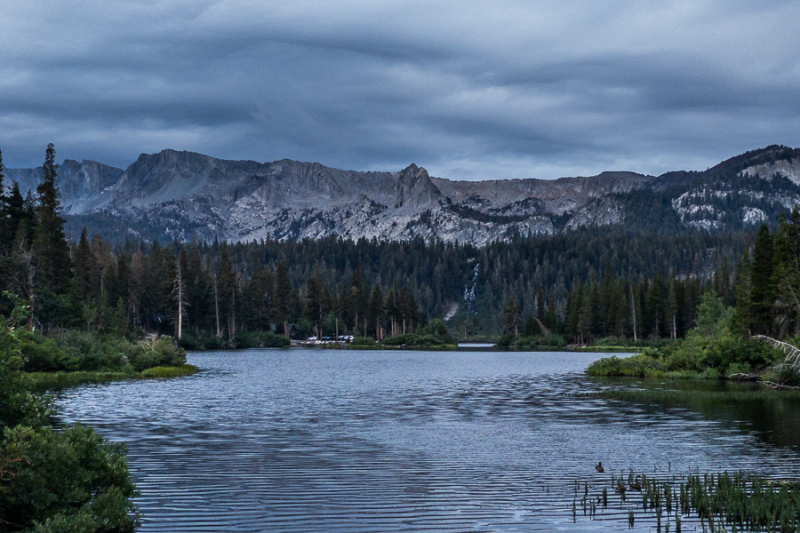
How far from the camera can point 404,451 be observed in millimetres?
30656

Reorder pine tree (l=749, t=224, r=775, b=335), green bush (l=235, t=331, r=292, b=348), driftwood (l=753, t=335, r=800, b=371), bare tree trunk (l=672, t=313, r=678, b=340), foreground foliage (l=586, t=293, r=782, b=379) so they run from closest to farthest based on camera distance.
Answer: driftwood (l=753, t=335, r=800, b=371) → foreground foliage (l=586, t=293, r=782, b=379) → pine tree (l=749, t=224, r=775, b=335) → green bush (l=235, t=331, r=292, b=348) → bare tree trunk (l=672, t=313, r=678, b=340)

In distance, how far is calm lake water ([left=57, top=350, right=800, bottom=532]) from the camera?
20078 mm

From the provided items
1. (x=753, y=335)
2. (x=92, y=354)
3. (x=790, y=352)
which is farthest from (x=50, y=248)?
(x=790, y=352)

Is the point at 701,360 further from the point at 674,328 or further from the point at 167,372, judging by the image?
the point at 674,328

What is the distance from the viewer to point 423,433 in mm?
36156

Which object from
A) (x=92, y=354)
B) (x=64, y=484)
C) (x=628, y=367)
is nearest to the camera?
(x=64, y=484)

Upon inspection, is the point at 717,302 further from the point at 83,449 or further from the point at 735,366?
the point at 83,449

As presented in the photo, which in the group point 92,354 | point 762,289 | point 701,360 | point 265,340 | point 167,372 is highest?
point 762,289

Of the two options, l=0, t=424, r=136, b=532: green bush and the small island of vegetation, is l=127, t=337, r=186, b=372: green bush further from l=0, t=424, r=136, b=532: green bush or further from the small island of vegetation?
l=0, t=424, r=136, b=532: green bush

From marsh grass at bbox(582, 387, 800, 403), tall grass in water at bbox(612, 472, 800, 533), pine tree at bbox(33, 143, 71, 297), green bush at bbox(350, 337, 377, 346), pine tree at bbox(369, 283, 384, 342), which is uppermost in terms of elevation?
pine tree at bbox(33, 143, 71, 297)


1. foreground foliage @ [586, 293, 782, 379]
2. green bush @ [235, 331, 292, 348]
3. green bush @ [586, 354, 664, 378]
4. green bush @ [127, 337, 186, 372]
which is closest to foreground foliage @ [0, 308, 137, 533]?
foreground foliage @ [586, 293, 782, 379]

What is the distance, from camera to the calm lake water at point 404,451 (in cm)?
2008

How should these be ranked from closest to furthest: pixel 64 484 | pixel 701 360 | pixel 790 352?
pixel 64 484 < pixel 790 352 < pixel 701 360

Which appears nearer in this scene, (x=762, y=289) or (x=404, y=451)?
(x=404, y=451)
